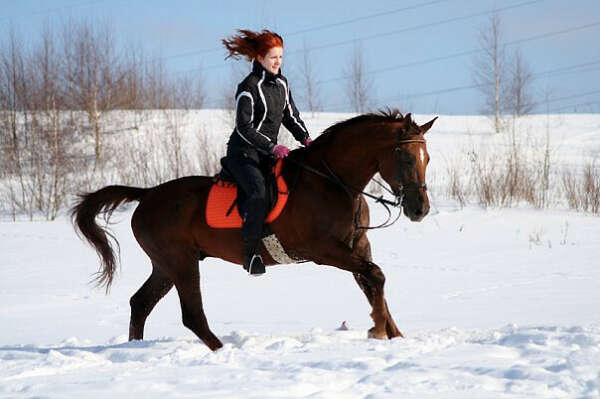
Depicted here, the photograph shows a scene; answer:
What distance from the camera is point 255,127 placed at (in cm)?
603

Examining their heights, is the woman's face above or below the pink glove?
above

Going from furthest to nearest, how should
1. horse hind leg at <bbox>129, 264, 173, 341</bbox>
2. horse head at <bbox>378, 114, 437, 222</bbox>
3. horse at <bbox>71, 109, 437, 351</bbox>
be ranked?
horse hind leg at <bbox>129, 264, 173, 341</bbox>, horse at <bbox>71, 109, 437, 351</bbox>, horse head at <bbox>378, 114, 437, 222</bbox>

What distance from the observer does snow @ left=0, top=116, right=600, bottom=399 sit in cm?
413

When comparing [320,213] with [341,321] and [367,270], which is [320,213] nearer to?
[367,270]

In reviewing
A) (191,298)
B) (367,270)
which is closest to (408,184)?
(367,270)

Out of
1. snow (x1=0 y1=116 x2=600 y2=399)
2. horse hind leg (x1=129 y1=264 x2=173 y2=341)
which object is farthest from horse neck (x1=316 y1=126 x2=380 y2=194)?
horse hind leg (x1=129 y1=264 x2=173 y2=341)

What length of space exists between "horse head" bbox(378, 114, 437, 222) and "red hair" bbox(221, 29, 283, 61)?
130cm

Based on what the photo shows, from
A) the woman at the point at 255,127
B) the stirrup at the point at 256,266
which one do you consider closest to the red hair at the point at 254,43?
the woman at the point at 255,127

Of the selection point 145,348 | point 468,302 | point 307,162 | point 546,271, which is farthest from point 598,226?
point 145,348

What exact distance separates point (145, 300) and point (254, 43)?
2548 millimetres

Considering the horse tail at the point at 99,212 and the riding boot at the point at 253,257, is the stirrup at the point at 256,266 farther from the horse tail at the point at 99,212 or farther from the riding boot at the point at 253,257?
the horse tail at the point at 99,212

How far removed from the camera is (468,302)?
350 inches

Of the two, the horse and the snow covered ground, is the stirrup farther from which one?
the snow covered ground

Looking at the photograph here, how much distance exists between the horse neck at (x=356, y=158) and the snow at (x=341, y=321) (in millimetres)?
1249
